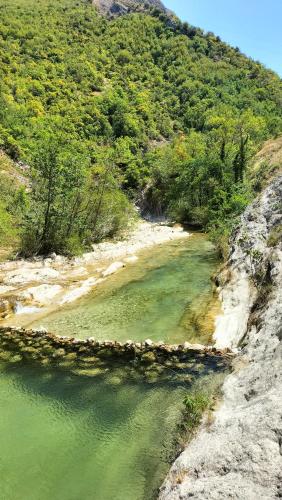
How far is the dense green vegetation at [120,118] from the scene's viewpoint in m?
29.5

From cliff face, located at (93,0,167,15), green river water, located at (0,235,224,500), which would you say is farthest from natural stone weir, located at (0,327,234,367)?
cliff face, located at (93,0,167,15)

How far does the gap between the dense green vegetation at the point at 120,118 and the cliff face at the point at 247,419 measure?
55.3 ft

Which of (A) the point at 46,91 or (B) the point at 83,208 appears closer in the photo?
(B) the point at 83,208

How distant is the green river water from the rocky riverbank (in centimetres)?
243

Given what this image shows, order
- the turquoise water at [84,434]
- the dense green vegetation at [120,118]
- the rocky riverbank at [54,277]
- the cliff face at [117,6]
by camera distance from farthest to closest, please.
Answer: the cliff face at [117,6], the dense green vegetation at [120,118], the rocky riverbank at [54,277], the turquoise water at [84,434]

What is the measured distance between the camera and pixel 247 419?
7695 mm

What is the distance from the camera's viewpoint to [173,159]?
61062 mm

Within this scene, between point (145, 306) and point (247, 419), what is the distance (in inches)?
457

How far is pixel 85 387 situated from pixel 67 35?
125144 mm

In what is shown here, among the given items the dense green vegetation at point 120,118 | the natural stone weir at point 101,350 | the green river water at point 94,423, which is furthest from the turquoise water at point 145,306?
the dense green vegetation at point 120,118

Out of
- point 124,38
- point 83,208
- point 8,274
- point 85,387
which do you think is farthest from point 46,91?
point 85,387

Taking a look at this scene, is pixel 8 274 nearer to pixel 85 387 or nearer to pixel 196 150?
pixel 85 387

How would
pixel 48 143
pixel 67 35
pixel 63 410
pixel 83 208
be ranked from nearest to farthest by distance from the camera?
pixel 63 410
pixel 48 143
pixel 83 208
pixel 67 35

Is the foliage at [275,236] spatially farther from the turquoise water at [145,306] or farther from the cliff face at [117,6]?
the cliff face at [117,6]
